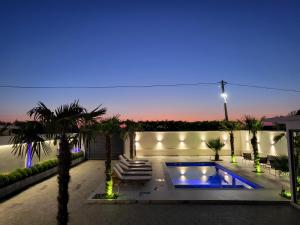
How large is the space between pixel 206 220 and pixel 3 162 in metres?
9.49

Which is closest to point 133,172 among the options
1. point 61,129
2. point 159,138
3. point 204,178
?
point 204,178

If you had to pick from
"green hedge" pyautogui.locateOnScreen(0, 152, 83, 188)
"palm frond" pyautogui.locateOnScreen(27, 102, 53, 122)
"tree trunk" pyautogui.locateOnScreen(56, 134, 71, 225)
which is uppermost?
"palm frond" pyautogui.locateOnScreen(27, 102, 53, 122)

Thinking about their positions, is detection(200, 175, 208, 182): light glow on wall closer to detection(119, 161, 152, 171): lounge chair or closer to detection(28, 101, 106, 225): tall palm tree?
detection(119, 161, 152, 171): lounge chair

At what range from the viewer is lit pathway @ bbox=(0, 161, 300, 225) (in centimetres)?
682

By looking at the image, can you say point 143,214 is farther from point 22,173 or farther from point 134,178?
point 22,173

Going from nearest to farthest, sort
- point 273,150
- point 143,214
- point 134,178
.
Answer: point 143,214 → point 134,178 → point 273,150

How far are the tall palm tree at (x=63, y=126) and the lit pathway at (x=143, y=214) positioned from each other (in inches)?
70.7

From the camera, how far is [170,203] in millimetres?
8492

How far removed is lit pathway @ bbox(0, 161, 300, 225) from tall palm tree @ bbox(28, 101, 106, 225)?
1.80 m

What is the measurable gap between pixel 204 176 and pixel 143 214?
29.3 ft

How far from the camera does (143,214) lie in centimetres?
743

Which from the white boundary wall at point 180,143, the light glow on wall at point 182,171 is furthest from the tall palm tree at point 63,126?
the white boundary wall at point 180,143

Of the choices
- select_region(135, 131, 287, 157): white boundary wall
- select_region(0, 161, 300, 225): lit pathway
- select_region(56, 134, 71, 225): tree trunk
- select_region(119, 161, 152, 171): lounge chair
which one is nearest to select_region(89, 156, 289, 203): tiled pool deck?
select_region(0, 161, 300, 225): lit pathway

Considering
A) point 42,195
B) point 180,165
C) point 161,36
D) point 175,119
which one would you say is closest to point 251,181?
point 180,165
